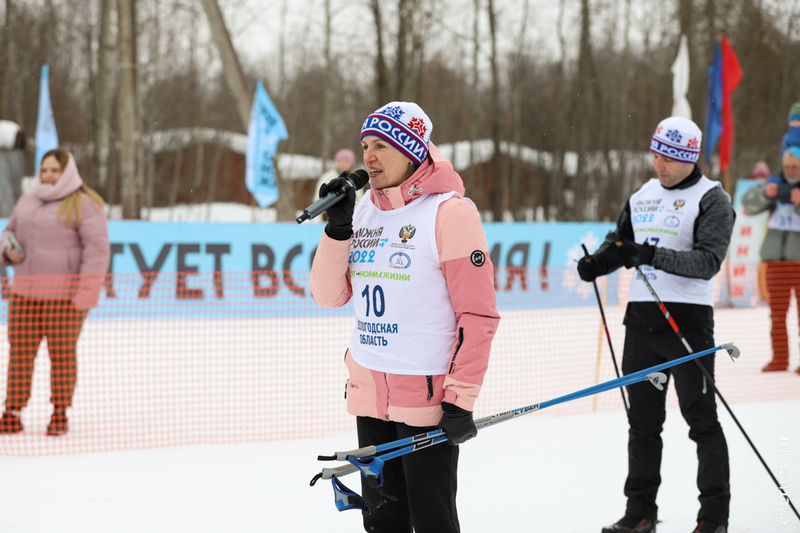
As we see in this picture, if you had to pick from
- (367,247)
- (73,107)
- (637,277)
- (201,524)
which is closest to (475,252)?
(367,247)

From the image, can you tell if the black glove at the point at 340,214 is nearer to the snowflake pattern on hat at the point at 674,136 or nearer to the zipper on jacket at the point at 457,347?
the zipper on jacket at the point at 457,347

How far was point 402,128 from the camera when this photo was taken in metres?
2.31

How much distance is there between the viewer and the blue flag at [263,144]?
12.0 metres

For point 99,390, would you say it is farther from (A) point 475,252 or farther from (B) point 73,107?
(B) point 73,107

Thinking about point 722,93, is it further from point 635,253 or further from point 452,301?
point 452,301

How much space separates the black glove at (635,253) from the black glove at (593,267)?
0.20 metres

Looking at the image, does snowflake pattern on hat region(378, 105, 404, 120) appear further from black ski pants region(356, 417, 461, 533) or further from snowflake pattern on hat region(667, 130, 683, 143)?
snowflake pattern on hat region(667, 130, 683, 143)

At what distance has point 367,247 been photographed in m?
2.41

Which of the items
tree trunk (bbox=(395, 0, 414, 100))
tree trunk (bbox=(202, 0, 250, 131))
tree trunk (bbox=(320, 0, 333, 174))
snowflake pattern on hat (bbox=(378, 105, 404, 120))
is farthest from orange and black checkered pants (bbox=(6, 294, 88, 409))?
tree trunk (bbox=(320, 0, 333, 174))

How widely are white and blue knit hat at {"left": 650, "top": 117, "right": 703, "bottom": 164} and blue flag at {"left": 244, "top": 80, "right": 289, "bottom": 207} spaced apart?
30.3ft

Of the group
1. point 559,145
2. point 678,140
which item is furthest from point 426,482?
point 559,145

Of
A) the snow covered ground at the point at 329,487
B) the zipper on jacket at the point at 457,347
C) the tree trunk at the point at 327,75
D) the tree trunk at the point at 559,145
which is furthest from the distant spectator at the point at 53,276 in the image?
the tree trunk at the point at 559,145

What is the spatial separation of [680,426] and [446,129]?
20.4 m

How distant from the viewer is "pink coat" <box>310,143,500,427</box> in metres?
2.20
